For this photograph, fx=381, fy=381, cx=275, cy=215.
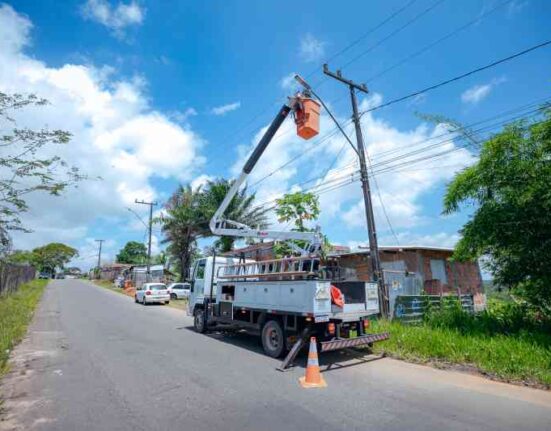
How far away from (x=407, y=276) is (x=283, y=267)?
995 centimetres

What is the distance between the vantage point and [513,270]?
8867mm

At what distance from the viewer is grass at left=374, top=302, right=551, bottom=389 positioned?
6.69 m

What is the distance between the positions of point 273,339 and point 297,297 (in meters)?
1.44

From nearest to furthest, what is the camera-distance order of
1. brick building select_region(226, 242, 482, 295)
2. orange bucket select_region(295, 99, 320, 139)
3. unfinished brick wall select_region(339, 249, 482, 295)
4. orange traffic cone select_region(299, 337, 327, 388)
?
orange traffic cone select_region(299, 337, 327, 388)
orange bucket select_region(295, 99, 320, 139)
brick building select_region(226, 242, 482, 295)
unfinished brick wall select_region(339, 249, 482, 295)

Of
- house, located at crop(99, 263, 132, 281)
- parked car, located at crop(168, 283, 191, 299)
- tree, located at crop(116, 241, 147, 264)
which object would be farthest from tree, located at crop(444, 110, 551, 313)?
tree, located at crop(116, 241, 147, 264)

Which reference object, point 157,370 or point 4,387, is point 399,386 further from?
point 4,387

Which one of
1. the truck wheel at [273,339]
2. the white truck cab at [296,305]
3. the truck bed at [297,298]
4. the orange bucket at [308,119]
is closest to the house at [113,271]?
the white truck cab at [296,305]

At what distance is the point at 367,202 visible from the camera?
1255cm

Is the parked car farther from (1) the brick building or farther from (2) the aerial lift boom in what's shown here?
(2) the aerial lift boom

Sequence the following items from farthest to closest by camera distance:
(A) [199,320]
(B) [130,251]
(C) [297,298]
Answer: (B) [130,251] → (A) [199,320] → (C) [297,298]

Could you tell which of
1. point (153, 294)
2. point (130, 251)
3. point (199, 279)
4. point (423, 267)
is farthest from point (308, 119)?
point (130, 251)

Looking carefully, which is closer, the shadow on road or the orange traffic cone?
the orange traffic cone

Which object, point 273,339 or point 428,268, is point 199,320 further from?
point 428,268

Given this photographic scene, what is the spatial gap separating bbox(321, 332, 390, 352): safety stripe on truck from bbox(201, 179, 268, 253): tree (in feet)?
62.7
